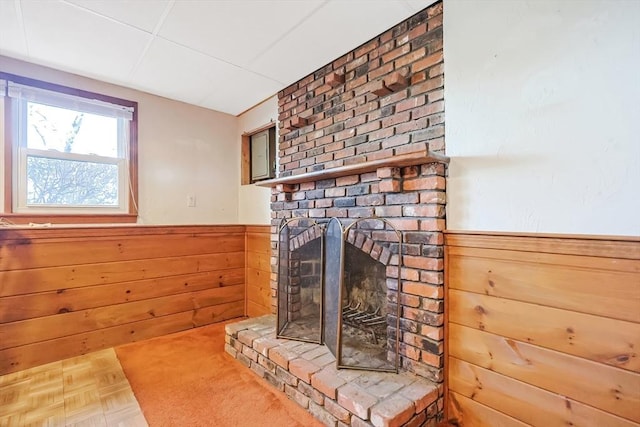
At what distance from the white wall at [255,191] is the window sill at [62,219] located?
3.28 ft

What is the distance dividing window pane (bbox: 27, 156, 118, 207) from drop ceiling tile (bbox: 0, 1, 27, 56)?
706 mm

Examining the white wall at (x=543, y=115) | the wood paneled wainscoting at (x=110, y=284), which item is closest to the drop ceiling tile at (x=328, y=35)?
the white wall at (x=543, y=115)

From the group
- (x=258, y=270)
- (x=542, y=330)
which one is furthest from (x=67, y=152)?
(x=542, y=330)

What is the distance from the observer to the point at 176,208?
2828 millimetres

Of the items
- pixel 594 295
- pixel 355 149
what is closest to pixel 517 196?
pixel 594 295

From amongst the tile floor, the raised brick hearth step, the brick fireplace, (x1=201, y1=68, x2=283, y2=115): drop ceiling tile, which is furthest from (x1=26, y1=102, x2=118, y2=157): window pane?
the raised brick hearth step

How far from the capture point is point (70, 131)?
2.33 meters

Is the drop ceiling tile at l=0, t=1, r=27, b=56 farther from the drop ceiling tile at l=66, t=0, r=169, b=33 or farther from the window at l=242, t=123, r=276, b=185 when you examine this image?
the window at l=242, t=123, r=276, b=185

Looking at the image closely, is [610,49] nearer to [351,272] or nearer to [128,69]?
[351,272]

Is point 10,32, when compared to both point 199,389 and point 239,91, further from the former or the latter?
point 199,389

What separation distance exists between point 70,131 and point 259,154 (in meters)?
1.53

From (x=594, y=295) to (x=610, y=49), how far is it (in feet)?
2.98

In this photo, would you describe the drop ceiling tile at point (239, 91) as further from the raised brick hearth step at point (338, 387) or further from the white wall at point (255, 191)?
the raised brick hearth step at point (338, 387)

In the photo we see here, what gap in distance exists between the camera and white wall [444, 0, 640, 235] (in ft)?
3.51
